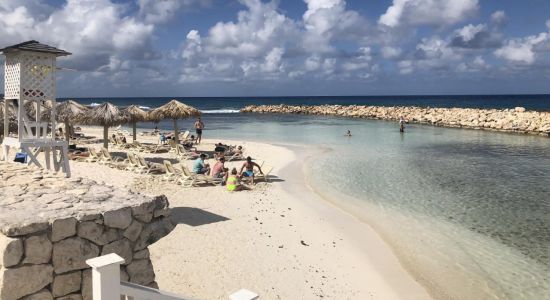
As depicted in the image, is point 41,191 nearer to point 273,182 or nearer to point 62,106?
point 273,182

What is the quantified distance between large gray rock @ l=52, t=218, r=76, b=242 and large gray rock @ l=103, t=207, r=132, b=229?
27cm

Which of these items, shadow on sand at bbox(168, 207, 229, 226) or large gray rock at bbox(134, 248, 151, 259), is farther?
shadow on sand at bbox(168, 207, 229, 226)

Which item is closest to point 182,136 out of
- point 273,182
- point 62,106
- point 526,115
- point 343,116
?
point 62,106

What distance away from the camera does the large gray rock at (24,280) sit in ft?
11.0

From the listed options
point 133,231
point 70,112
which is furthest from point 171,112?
point 133,231

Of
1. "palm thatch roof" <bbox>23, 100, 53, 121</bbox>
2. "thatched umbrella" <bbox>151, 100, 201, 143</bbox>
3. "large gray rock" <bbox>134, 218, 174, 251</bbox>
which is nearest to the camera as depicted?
"large gray rock" <bbox>134, 218, 174, 251</bbox>

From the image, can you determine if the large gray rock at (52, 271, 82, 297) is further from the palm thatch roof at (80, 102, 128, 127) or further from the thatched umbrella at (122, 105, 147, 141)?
the thatched umbrella at (122, 105, 147, 141)

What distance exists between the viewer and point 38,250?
3430 mm

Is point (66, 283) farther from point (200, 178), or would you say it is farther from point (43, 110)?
point (43, 110)

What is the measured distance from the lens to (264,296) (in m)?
6.39

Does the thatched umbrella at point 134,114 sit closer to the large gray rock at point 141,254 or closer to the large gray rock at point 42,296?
the large gray rock at point 141,254

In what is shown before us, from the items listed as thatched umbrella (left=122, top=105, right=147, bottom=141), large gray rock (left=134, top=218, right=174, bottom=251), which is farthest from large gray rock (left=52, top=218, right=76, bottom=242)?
thatched umbrella (left=122, top=105, right=147, bottom=141)

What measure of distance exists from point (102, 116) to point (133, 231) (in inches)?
629

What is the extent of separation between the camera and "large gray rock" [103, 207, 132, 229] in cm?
378
